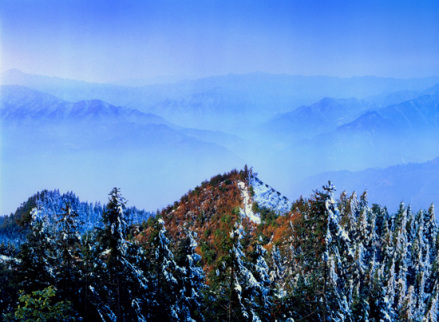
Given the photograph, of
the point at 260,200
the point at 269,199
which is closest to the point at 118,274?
the point at 260,200

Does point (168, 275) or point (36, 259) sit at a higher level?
point (36, 259)

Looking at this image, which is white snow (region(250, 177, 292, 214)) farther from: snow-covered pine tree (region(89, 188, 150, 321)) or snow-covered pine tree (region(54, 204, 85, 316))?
snow-covered pine tree (region(54, 204, 85, 316))

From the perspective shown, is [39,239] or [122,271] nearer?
[122,271]

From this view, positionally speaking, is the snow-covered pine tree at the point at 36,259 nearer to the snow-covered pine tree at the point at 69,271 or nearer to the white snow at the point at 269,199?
the snow-covered pine tree at the point at 69,271

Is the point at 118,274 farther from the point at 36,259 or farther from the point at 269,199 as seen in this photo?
the point at 269,199

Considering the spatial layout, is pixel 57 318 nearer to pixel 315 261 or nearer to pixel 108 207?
pixel 108 207

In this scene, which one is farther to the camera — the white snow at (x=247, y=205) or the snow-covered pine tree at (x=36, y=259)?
the white snow at (x=247, y=205)

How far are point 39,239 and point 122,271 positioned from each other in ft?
24.1

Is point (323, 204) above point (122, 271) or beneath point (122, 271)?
above

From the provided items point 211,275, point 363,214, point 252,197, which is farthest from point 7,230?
point 211,275

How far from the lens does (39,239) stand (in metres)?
23.4

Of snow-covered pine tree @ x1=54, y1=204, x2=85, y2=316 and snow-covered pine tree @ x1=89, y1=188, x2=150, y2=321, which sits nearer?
snow-covered pine tree @ x1=89, y1=188, x2=150, y2=321

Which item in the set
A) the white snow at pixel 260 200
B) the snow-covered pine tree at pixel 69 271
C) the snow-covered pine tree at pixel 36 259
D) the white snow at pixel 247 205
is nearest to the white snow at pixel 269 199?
the white snow at pixel 260 200

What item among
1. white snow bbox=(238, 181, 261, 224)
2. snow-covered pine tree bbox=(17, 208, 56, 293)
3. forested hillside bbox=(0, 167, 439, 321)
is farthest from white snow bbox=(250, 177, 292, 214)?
snow-covered pine tree bbox=(17, 208, 56, 293)
